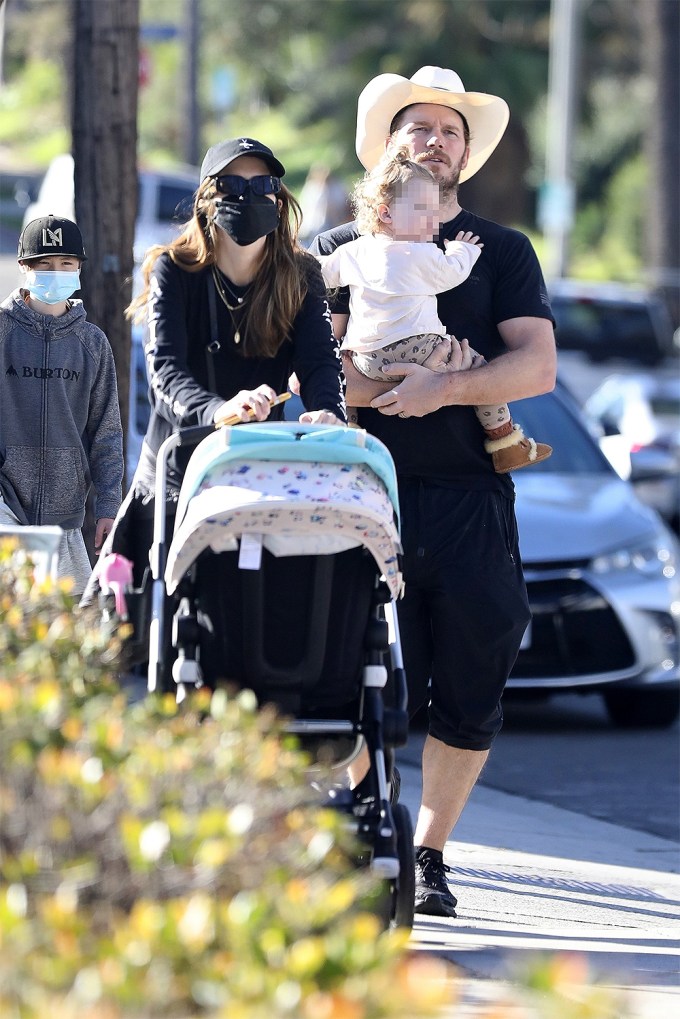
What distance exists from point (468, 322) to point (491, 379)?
0.26 meters

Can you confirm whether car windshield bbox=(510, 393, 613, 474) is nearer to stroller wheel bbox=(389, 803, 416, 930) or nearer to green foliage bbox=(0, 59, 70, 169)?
stroller wheel bbox=(389, 803, 416, 930)

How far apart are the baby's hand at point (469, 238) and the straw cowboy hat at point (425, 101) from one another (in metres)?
0.37

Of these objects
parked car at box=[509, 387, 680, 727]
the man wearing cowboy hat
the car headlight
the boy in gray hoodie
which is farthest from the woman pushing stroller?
the car headlight

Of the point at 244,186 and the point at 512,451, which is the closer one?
the point at 244,186

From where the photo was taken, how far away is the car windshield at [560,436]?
952 centimetres

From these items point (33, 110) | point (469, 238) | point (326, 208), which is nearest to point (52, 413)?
point (469, 238)

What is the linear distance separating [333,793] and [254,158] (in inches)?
63.4

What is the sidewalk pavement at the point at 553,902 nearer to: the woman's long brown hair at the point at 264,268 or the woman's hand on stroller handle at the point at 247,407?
the woman's hand on stroller handle at the point at 247,407

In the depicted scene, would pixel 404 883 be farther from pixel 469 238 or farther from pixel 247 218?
pixel 469 238

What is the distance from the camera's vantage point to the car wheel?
9000mm

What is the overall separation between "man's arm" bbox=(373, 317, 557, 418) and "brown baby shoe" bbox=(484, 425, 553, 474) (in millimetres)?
109

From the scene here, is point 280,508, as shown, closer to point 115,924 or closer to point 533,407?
point 115,924

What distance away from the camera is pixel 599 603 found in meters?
8.48

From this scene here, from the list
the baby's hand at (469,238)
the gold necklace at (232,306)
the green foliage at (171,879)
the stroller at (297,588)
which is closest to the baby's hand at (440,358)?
the baby's hand at (469,238)
